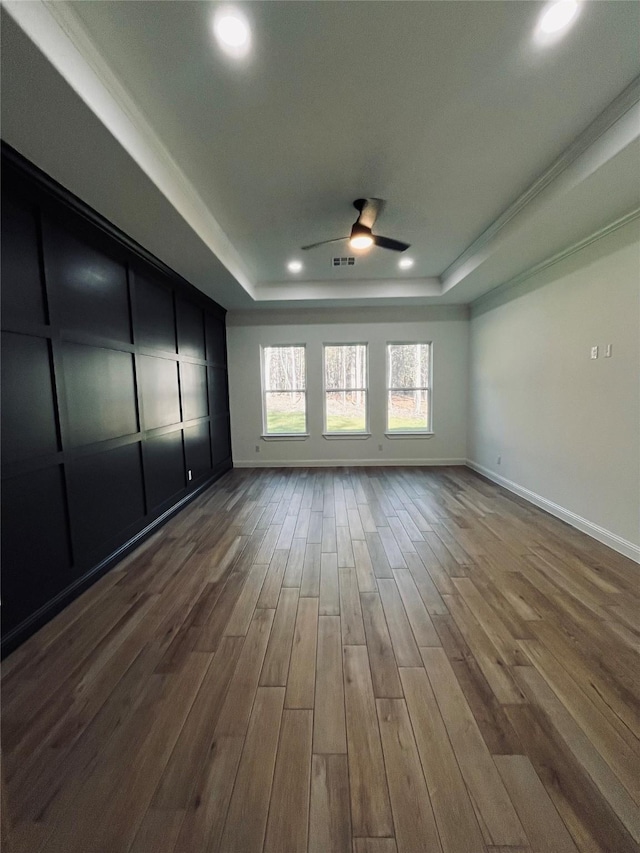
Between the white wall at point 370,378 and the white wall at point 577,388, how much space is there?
1008mm

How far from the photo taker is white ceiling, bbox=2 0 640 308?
1361mm

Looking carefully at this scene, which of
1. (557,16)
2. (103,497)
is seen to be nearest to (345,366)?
(103,497)

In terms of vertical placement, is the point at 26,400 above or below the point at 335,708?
above

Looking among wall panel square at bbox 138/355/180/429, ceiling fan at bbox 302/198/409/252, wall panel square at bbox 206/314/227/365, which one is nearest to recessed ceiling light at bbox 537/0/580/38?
ceiling fan at bbox 302/198/409/252

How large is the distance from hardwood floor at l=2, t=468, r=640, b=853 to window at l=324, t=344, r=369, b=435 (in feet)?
10.7

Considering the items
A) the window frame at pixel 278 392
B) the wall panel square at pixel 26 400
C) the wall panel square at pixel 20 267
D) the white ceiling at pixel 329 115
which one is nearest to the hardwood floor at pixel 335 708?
the wall panel square at pixel 26 400

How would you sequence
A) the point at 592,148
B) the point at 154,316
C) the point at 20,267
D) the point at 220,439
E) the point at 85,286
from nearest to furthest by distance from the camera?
the point at 20,267 < the point at 592,148 < the point at 85,286 < the point at 154,316 < the point at 220,439

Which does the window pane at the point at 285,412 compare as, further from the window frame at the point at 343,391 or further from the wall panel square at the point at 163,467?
the wall panel square at the point at 163,467

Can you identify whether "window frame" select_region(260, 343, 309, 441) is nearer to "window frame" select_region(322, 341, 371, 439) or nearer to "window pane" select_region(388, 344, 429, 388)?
"window frame" select_region(322, 341, 371, 439)

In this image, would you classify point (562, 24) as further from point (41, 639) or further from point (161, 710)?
point (41, 639)

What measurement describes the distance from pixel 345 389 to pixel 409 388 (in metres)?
1.13

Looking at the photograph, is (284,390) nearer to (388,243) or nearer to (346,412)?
(346,412)

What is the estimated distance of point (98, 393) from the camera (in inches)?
94.8

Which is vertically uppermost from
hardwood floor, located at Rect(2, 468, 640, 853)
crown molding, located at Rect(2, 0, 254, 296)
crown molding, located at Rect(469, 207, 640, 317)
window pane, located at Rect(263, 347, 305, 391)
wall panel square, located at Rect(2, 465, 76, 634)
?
crown molding, located at Rect(2, 0, 254, 296)
